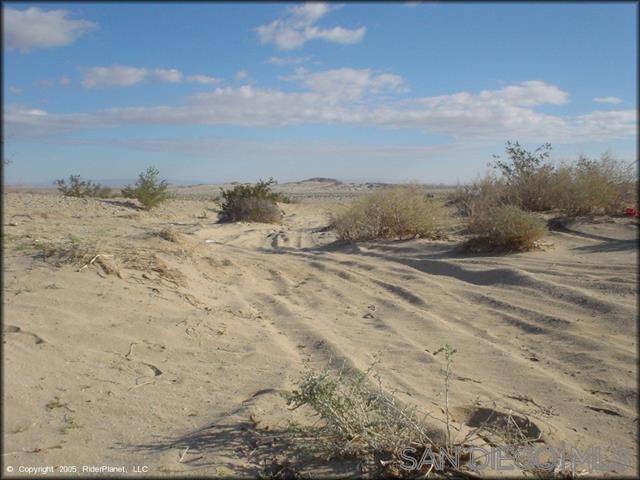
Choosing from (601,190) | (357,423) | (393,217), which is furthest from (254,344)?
(601,190)

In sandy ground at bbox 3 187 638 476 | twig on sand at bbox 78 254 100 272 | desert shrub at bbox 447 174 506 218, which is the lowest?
sandy ground at bbox 3 187 638 476

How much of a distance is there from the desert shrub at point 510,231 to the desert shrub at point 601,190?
3.01m

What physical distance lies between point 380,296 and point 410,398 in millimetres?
3147

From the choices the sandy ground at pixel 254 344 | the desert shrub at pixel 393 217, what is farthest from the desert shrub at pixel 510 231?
the desert shrub at pixel 393 217

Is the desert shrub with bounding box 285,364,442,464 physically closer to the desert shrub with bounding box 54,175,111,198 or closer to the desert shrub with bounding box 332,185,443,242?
the desert shrub with bounding box 332,185,443,242

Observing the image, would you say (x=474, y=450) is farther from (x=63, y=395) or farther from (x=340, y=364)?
(x=63, y=395)

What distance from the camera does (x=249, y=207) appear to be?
16562 millimetres

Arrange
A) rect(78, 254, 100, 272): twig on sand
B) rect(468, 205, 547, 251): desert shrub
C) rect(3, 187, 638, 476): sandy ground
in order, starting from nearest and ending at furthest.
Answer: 1. rect(3, 187, 638, 476): sandy ground
2. rect(78, 254, 100, 272): twig on sand
3. rect(468, 205, 547, 251): desert shrub

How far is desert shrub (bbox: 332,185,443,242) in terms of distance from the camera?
35.0 feet

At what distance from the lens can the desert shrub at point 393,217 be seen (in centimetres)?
1067

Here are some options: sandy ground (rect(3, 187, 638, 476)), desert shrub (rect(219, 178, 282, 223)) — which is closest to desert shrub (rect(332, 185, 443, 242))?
sandy ground (rect(3, 187, 638, 476))

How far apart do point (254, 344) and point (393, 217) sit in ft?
22.5

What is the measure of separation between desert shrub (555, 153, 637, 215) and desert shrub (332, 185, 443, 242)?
2.91m

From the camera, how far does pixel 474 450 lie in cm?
258
